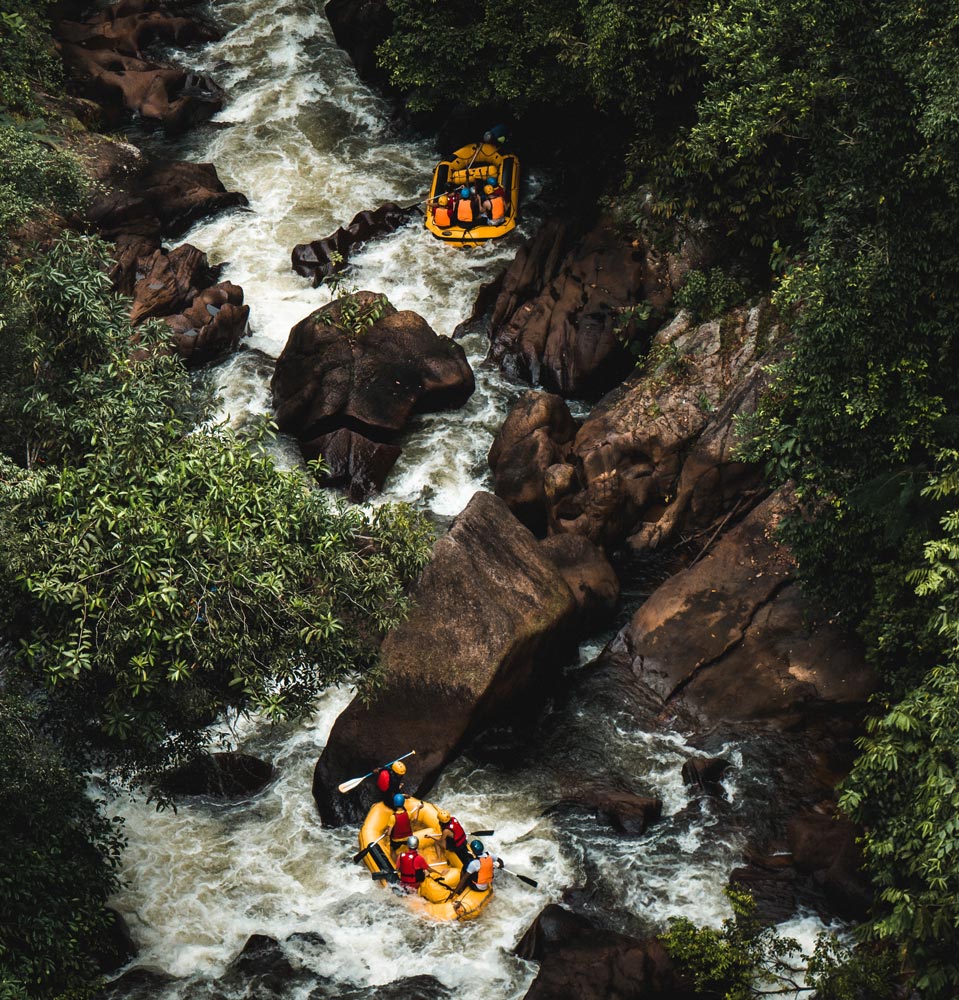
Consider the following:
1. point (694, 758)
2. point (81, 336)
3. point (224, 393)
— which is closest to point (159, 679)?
point (81, 336)

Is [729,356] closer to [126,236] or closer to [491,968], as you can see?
→ [491,968]

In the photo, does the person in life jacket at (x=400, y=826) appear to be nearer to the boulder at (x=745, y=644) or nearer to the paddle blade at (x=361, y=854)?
the paddle blade at (x=361, y=854)

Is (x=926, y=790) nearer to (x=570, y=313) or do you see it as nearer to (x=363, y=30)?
(x=570, y=313)

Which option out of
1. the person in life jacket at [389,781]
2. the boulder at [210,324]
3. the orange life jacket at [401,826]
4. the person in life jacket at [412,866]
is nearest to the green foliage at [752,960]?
the person in life jacket at [412,866]

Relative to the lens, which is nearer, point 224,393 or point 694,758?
point 694,758

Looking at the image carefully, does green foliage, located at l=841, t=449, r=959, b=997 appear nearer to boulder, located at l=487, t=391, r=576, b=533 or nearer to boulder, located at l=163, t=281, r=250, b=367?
boulder, located at l=487, t=391, r=576, b=533

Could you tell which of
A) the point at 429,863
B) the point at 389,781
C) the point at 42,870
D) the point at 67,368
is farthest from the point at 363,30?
the point at 42,870
